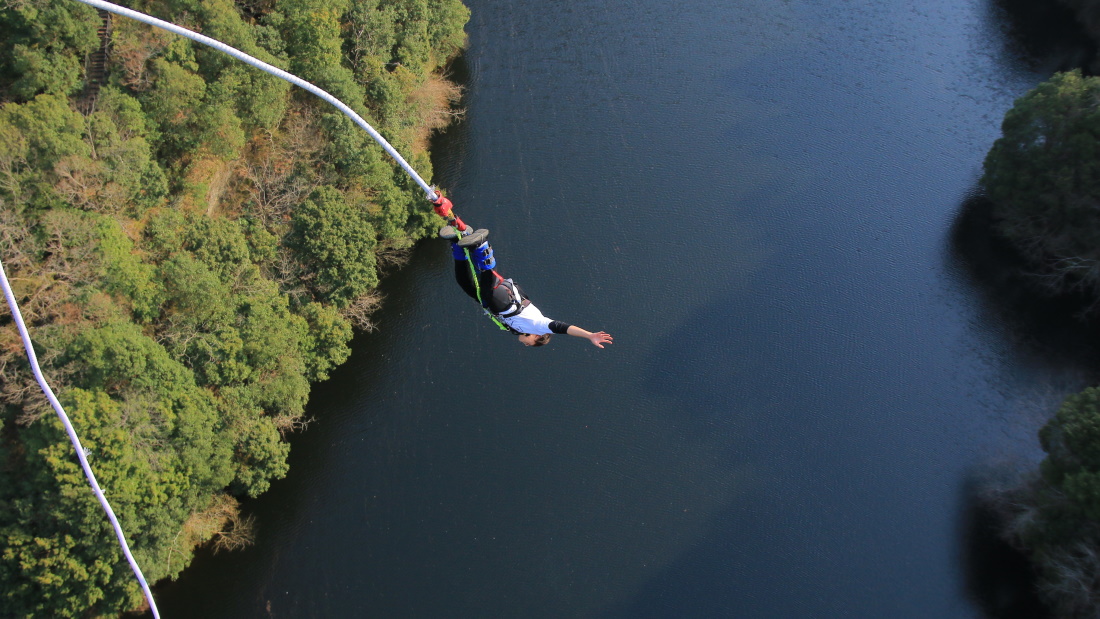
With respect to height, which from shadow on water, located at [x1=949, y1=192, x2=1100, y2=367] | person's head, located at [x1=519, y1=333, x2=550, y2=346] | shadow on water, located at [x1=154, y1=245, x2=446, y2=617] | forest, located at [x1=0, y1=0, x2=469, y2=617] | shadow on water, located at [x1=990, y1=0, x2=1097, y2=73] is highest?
shadow on water, located at [x1=990, y1=0, x2=1097, y2=73]

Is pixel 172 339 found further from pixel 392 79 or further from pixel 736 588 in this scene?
pixel 736 588

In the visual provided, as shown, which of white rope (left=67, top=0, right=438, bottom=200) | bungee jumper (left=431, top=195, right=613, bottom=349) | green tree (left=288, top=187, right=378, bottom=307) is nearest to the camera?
white rope (left=67, top=0, right=438, bottom=200)

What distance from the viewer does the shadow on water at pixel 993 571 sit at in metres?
13.2

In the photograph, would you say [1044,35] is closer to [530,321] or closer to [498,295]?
[530,321]

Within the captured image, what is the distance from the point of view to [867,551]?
13727 mm

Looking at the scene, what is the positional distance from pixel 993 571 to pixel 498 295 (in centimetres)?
1061

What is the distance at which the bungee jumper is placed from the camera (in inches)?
268

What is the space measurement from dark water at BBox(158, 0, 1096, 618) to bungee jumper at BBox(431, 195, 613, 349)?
6554 mm

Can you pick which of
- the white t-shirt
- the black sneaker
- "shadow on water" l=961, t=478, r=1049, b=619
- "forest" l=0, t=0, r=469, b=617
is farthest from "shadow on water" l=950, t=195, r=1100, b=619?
"forest" l=0, t=0, r=469, b=617

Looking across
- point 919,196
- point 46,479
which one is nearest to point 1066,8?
point 919,196

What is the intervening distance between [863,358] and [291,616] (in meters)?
11.3

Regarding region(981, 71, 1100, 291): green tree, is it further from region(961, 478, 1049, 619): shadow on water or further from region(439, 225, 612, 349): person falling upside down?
region(439, 225, 612, 349): person falling upside down

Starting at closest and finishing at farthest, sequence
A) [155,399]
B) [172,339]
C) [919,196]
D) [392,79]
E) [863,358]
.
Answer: [155,399] → [172,339] → [863,358] → [392,79] → [919,196]

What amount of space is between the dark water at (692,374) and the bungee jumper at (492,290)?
655cm
